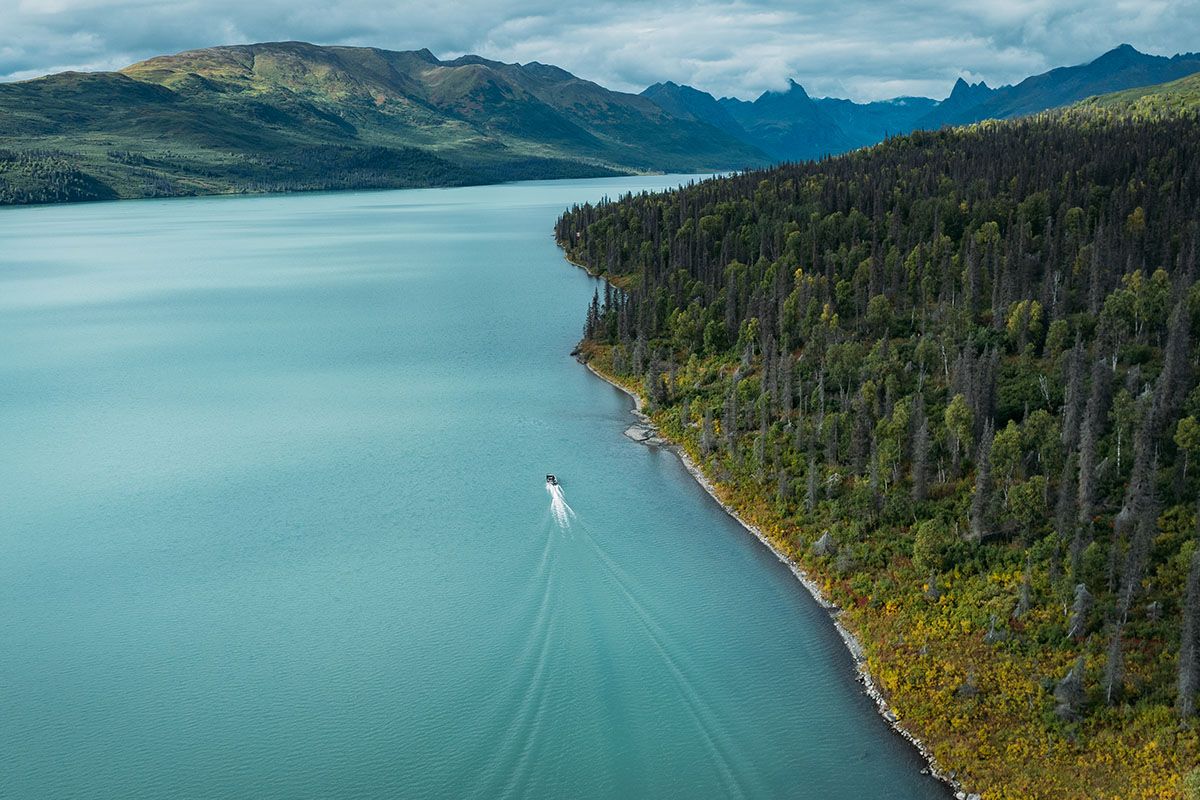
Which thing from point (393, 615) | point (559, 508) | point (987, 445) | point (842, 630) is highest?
point (987, 445)

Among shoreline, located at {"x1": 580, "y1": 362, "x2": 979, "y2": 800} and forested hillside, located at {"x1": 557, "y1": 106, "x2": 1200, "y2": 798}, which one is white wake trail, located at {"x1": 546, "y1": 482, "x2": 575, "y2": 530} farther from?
forested hillside, located at {"x1": 557, "y1": 106, "x2": 1200, "y2": 798}

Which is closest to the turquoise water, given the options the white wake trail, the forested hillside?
the white wake trail

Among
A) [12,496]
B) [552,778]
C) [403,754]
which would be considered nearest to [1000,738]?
[552,778]

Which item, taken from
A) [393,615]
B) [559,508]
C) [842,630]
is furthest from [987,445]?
[393,615]

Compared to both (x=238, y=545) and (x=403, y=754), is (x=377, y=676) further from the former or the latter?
(x=238, y=545)

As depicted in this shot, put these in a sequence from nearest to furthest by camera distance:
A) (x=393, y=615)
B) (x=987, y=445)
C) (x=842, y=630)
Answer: (x=842, y=630)
(x=393, y=615)
(x=987, y=445)

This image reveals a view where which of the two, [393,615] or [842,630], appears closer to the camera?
[842,630]

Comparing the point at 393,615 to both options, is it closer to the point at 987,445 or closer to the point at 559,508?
the point at 559,508
